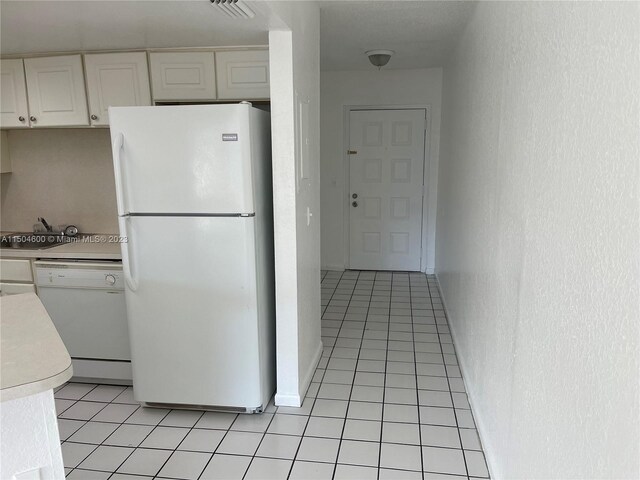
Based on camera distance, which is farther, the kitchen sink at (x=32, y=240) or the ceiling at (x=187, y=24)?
the kitchen sink at (x=32, y=240)

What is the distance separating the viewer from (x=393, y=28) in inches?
129

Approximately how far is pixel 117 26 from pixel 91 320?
170cm

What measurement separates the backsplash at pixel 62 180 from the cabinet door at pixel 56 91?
1.12 ft

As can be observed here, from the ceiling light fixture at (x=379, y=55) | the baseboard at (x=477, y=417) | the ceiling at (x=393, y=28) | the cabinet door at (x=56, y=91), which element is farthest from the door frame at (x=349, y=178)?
the cabinet door at (x=56, y=91)

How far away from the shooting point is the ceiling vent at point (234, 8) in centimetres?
177

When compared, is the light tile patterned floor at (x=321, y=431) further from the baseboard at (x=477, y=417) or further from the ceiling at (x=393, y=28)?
the ceiling at (x=393, y=28)

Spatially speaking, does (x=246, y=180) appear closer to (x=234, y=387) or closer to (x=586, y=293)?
(x=234, y=387)

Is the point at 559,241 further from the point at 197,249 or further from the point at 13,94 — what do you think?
the point at 13,94

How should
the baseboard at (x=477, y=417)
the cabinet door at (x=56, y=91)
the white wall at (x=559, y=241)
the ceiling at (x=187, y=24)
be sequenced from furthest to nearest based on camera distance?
the cabinet door at (x=56, y=91) < the ceiling at (x=187, y=24) < the baseboard at (x=477, y=417) < the white wall at (x=559, y=241)

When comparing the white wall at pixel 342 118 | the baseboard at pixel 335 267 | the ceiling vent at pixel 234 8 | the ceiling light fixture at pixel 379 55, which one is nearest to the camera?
the ceiling vent at pixel 234 8

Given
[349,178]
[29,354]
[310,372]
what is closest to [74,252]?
[310,372]

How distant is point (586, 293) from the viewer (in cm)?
104

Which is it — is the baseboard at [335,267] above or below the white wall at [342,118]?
below

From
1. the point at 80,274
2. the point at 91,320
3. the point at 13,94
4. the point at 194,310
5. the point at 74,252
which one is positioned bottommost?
the point at 91,320
